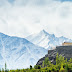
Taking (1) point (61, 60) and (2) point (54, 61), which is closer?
(1) point (61, 60)

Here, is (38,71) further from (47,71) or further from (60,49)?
(60,49)

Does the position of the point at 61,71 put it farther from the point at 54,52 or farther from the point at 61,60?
the point at 54,52

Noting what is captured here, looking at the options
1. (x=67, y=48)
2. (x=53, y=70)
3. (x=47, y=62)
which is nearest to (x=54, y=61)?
(x=47, y=62)

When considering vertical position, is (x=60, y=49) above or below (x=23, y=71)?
above

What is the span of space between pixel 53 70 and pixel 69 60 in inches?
706

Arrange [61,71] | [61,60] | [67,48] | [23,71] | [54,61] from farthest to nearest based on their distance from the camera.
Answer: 1. [67,48]
2. [54,61]
3. [61,60]
4. [23,71]
5. [61,71]

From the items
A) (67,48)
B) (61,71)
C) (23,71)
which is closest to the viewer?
(61,71)

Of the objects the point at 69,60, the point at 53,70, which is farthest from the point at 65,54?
the point at 53,70

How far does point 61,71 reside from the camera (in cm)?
6316

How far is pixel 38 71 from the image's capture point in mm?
66000

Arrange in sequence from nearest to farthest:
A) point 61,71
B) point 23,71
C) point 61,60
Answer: point 61,71, point 23,71, point 61,60

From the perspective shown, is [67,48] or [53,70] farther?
[67,48]

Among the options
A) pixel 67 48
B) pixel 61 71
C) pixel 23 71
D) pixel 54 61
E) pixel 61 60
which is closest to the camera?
pixel 61 71

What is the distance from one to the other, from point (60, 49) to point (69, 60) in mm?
13566
